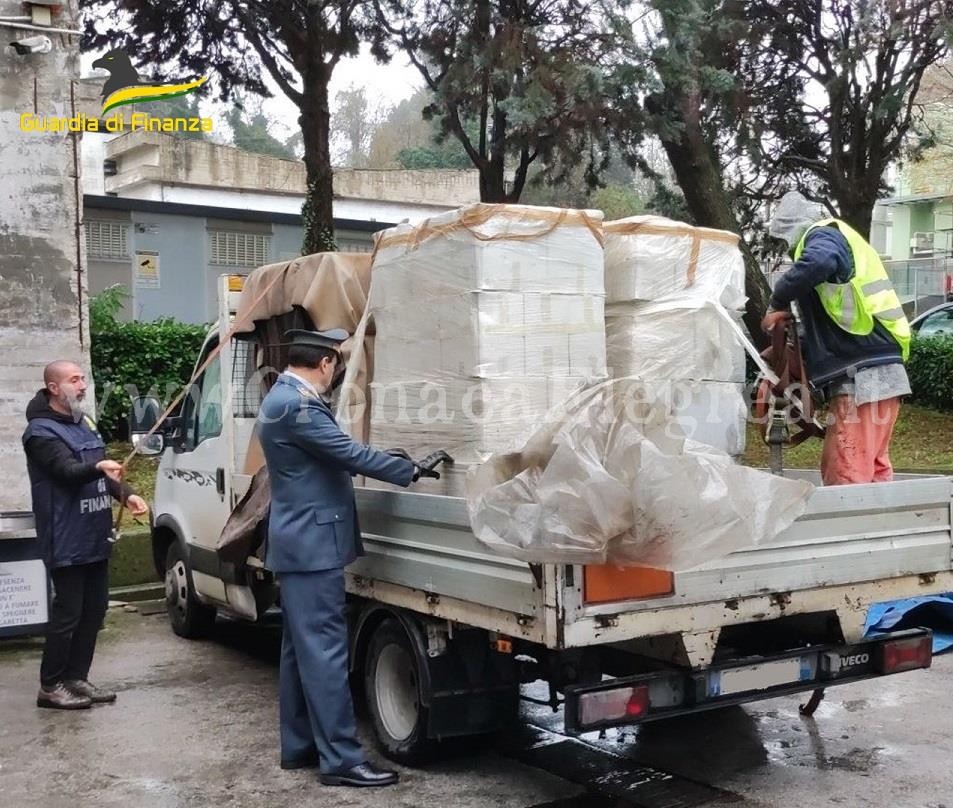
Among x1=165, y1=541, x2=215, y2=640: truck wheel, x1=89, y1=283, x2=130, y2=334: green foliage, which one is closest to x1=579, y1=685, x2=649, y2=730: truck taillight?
x1=165, y1=541, x2=215, y2=640: truck wheel

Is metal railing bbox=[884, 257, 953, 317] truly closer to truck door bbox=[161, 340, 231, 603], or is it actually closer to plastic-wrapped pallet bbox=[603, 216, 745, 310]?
truck door bbox=[161, 340, 231, 603]

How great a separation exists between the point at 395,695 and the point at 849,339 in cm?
269

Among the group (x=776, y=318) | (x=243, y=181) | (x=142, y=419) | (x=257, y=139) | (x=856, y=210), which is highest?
(x=257, y=139)

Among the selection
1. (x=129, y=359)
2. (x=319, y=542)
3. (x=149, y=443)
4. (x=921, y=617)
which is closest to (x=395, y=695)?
(x=319, y=542)

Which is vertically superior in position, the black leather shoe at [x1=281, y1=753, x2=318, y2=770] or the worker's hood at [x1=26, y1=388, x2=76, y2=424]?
the worker's hood at [x1=26, y1=388, x2=76, y2=424]

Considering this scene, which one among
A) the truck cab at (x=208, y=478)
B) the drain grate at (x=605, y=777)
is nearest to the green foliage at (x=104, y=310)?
the truck cab at (x=208, y=478)

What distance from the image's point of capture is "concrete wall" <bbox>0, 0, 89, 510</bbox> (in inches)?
314

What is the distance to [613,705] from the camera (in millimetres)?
4016

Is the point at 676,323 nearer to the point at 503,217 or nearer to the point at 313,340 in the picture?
the point at 503,217

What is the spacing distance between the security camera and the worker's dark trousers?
4.21 metres

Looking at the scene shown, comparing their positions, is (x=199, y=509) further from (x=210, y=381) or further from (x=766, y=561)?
(x=766, y=561)

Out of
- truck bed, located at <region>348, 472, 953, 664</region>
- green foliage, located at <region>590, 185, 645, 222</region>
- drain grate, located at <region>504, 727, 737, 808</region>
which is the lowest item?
drain grate, located at <region>504, 727, 737, 808</region>

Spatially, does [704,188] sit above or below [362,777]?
above

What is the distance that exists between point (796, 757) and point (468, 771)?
4.83ft
